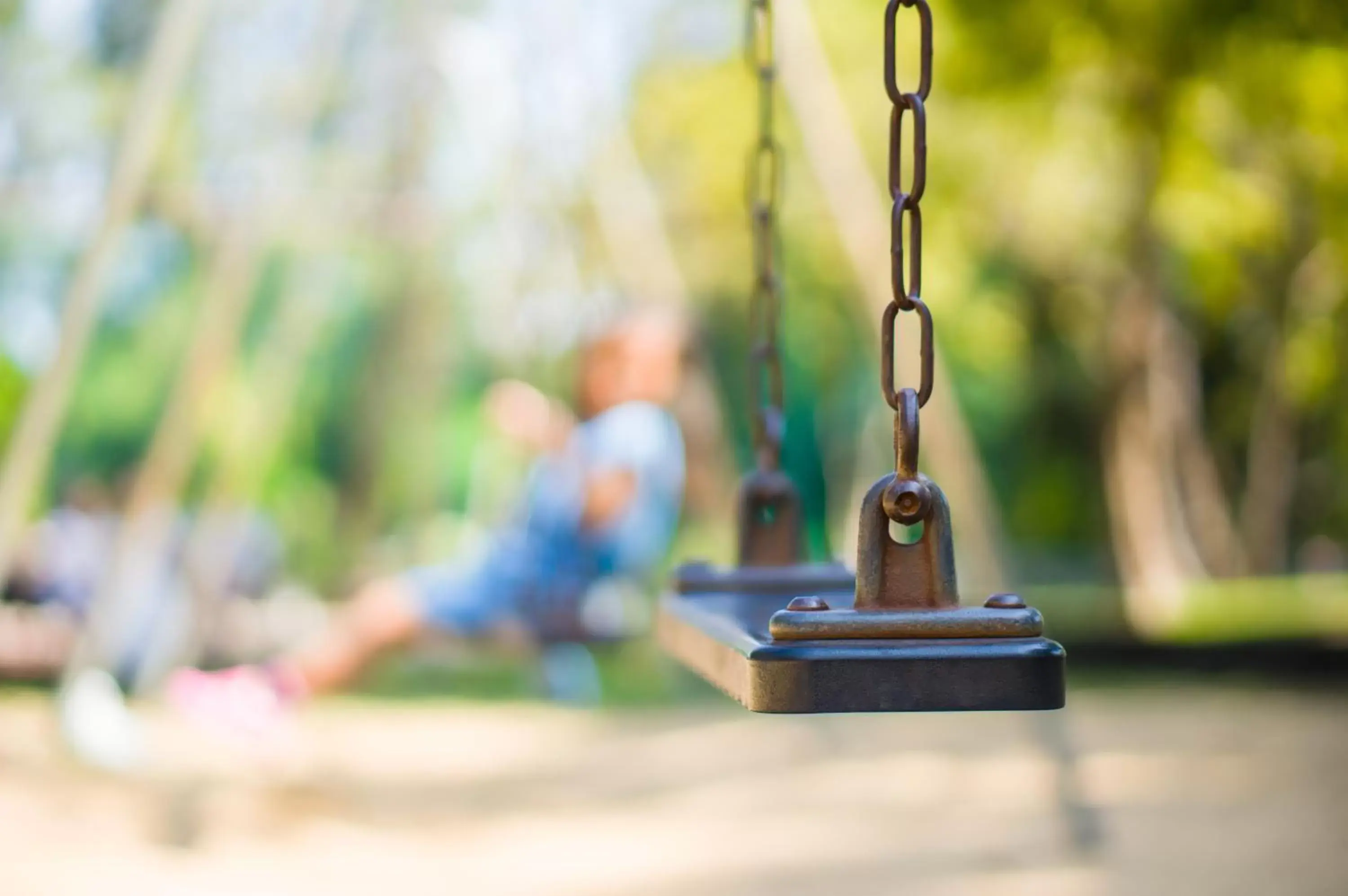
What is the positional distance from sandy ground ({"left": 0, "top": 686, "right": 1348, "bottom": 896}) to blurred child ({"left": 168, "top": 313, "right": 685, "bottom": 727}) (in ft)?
0.77

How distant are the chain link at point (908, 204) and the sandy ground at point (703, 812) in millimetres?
1970

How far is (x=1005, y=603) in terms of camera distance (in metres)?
1.06

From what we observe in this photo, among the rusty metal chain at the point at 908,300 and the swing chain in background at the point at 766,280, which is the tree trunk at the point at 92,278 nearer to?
the swing chain in background at the point at 766,280

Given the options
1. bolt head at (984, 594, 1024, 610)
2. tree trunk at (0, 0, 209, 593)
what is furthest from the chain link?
tree trunk at (0, 0, 209, 593)

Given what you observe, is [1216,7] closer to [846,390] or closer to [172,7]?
[172,7]

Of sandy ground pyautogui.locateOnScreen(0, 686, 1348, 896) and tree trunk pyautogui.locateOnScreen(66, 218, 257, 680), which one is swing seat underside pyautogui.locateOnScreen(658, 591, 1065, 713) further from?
tree trunk pyautogui.locateOnScreen(66, 218, 257, 680)

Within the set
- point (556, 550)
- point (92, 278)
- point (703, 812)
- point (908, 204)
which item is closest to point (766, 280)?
point (908, 204)

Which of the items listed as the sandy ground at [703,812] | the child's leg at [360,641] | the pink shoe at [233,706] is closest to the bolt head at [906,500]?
the sandy ground at [703,812]

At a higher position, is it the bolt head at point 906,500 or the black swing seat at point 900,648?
the bolt head at point 906,500

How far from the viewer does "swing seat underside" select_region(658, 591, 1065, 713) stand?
0.99 meters

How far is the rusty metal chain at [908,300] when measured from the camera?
1059 mm

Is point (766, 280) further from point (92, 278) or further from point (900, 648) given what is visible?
point (92, 278)

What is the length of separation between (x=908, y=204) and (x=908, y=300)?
7 cm

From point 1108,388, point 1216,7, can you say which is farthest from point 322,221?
point 1108,388
